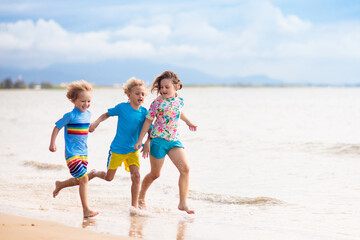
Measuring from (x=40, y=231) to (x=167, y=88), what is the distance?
2.18 meters

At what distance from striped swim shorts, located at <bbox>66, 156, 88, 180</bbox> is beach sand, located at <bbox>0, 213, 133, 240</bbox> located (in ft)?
2.30

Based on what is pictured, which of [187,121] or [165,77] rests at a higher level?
[165,77]

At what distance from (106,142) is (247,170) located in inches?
Answer: 241

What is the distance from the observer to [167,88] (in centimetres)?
537

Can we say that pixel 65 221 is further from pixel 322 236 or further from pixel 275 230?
pixel 322 236

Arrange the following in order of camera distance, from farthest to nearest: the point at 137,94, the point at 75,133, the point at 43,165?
the point at 43,165, the point at 137,94, the point at 75,133

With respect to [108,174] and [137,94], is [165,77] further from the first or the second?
[108,174]

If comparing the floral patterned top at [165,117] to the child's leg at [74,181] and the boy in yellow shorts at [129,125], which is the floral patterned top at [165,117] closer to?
the boy in yellow shorts at [129,125]

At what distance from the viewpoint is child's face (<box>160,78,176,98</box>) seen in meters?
5.37

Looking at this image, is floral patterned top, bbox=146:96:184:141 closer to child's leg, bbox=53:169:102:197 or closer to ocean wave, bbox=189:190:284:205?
child's leg, bbox=53:169:102:197

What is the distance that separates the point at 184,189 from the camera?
5.48 meters

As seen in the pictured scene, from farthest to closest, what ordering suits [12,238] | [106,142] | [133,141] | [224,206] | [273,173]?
[106,142]
[273,173]
[224,206]
[133,141]
[12,238]

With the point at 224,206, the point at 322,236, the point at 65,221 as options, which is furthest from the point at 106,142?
the point at 322,236

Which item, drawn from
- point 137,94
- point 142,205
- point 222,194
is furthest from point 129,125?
point 222,194
